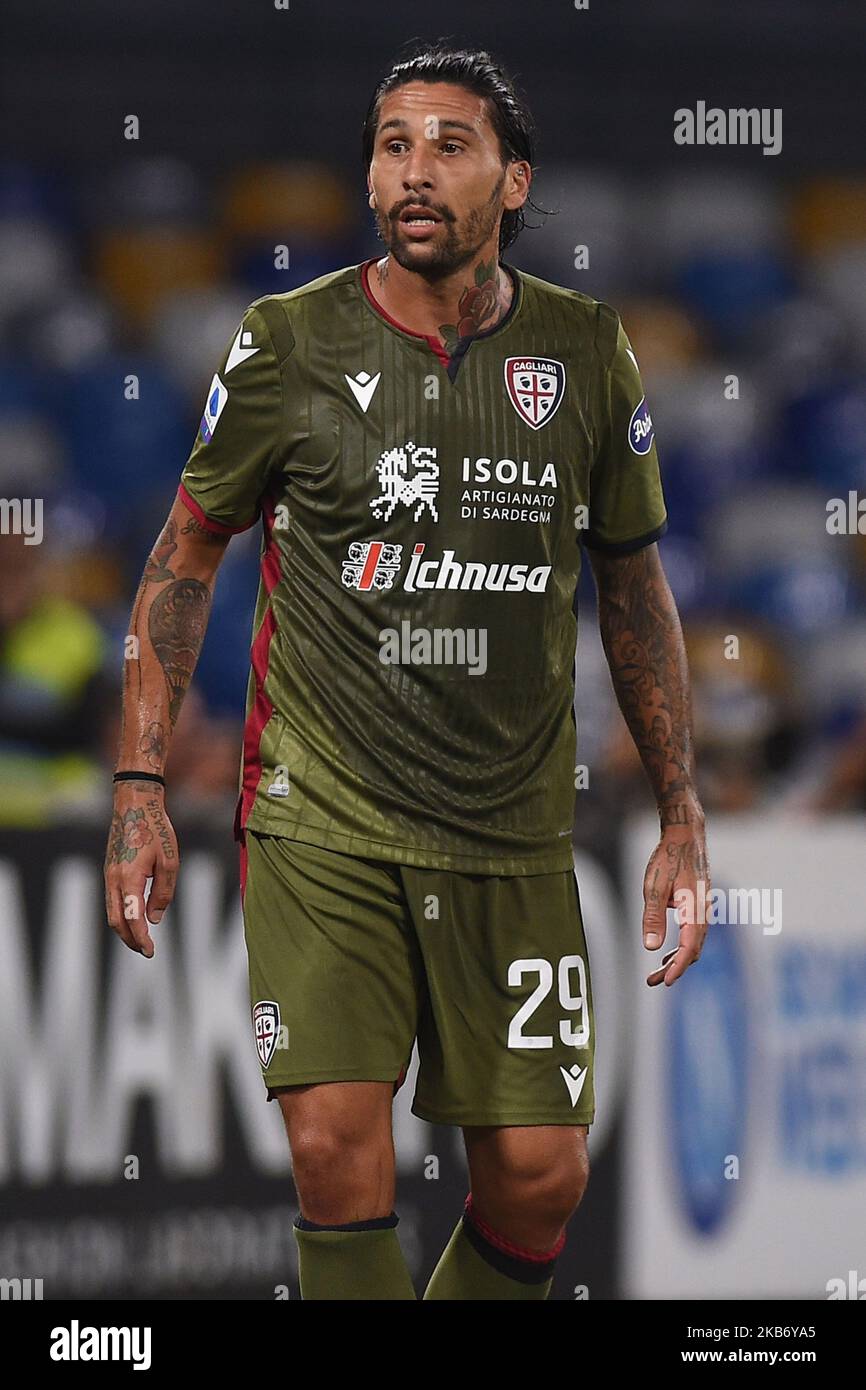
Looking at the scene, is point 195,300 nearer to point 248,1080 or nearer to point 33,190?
point 33,190

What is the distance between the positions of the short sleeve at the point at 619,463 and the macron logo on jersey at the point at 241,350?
22.2 inches

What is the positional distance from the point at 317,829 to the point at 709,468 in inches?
210

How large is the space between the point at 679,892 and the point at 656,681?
1.14 feet

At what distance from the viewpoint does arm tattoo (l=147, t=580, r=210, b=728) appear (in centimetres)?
301

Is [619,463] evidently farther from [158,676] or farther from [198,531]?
[158,676]

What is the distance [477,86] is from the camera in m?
3.00

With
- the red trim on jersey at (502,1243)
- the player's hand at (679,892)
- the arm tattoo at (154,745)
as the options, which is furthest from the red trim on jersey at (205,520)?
the red trim on jersey at (502,1243)

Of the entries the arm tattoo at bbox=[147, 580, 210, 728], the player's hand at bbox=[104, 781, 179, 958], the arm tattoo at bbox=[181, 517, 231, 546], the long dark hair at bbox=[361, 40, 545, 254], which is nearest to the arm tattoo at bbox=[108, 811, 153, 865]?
the player's hand at bbox=[104, 781, 179, 958]

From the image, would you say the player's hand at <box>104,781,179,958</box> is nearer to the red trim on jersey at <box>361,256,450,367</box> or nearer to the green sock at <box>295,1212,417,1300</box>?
the green sock at <box>295,1212,417,1300</box>

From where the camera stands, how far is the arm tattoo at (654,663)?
3.22 m

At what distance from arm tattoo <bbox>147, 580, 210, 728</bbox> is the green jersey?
0.10m

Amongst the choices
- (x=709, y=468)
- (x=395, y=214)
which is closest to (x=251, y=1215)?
(x=395, y=214)

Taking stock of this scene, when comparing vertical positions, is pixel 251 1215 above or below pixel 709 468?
below
